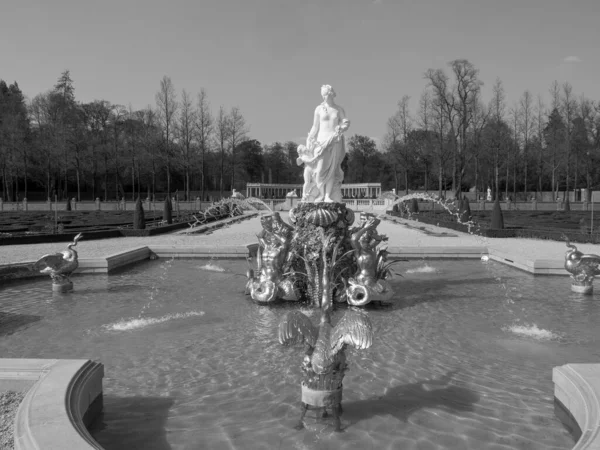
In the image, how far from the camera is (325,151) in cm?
984

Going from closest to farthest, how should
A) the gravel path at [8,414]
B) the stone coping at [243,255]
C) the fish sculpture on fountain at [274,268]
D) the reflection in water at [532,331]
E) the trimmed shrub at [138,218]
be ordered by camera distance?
the gravel path at [8,414] < the reflection in water at [532,331] < the fish sculpture on fountain at [274,268] < the stone coping at [243,255] < the trimmed shrub at [138,218]

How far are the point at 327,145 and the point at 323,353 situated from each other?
6120 millimetres

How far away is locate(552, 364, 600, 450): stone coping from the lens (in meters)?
3.77

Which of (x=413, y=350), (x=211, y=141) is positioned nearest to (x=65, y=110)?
(x=211, y=141)

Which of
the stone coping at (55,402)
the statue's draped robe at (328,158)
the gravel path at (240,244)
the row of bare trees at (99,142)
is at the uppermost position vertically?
the row of bare trees at (99,142)

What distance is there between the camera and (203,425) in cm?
437

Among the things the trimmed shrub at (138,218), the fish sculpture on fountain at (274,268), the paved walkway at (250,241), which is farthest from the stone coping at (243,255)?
the trimmed shrub at (138,218)

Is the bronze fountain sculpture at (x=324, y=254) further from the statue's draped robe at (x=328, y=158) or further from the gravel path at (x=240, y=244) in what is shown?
the gravel path at (x=240, y=244)

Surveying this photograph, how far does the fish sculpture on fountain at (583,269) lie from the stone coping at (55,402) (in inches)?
343

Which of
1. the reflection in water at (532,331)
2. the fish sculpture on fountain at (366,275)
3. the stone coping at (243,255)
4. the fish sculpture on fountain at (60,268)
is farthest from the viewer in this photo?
the stone coping at (243,255)

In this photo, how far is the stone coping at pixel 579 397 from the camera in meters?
3.77

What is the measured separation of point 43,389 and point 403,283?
8.31 meters

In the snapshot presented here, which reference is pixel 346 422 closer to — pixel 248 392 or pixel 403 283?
pixel 248 392

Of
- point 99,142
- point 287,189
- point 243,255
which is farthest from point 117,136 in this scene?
point 243,255
